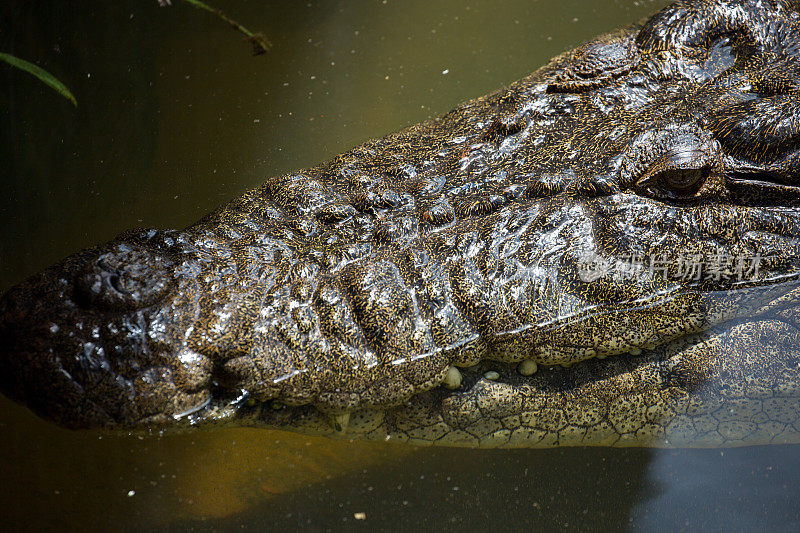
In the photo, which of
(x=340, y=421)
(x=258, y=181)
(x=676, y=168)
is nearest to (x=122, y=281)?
(x=340, y=421)

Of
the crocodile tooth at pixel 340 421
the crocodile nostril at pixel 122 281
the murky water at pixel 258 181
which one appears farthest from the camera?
the murky water at pixel 258 181

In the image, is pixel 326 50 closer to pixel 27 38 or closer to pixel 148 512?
pixel 27 38

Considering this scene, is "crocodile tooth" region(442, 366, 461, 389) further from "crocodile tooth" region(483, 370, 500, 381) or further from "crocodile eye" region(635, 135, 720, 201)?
"crocodile eye" region(635, 135, 720, 201)

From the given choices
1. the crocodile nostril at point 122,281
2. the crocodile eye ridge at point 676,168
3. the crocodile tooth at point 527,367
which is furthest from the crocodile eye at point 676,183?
the crocodile nostril at point 122,281

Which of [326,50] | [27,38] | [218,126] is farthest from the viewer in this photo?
[326,50]

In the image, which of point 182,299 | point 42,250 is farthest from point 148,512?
point 42,250

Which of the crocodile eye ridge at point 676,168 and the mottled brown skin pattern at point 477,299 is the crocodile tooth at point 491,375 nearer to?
the mottled brown skin pattern at point 477,299

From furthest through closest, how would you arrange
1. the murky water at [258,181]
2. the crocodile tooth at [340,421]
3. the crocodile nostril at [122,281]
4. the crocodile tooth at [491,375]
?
1. the murky water at [258,181]
2. the crocodile tooth at [491,375]
3. the crocodile tooth at [340,421]
4. the crocodile nostril at [122,281]

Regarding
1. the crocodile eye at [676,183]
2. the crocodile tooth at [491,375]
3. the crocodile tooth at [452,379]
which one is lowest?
the crocodile tooth at [491,375]
